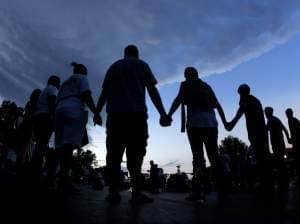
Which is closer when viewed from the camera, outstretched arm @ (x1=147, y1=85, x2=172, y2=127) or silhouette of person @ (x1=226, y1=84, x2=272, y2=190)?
outstretched arm @ (x1=147, y1=85, x2=172, y2=127)

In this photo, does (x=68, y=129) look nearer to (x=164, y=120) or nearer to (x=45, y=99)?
(x=45, y=99)

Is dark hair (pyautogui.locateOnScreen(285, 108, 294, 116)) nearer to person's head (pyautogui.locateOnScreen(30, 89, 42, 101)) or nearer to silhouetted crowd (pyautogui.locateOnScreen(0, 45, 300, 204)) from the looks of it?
silhouetted crowd (pyautogui.locateOnScreen(0, 45, 300, 204))

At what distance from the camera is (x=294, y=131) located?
10.6m

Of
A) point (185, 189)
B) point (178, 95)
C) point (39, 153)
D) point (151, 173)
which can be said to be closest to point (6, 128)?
point (39, 153)

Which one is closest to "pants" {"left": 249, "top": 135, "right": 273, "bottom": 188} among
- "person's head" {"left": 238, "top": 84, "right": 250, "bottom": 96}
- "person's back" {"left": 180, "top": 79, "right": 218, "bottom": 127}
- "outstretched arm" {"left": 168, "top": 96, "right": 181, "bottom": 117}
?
"person's head" {"left": 238, "top": 84, "right": 250, "bottom": 96}

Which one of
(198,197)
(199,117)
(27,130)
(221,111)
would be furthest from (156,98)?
(27,130)

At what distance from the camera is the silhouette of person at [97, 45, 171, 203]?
463cm

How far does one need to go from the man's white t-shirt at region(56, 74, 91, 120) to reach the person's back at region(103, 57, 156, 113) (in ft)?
3.28

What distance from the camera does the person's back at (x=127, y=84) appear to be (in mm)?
4704

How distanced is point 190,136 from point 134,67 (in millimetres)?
1879

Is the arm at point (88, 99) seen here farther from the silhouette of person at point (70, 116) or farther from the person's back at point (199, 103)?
the person's back at point (199, 103)

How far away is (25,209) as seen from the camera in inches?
123

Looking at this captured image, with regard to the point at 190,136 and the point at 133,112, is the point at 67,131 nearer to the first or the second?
the point at 133,112

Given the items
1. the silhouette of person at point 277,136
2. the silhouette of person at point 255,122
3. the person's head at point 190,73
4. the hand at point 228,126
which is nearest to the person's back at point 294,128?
the silhouette of person at point 277,136
